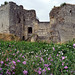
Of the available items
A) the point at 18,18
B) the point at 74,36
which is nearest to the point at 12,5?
Answer: the point at 18,18

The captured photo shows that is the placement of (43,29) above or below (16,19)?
below

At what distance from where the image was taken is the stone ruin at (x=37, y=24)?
53.2 feet

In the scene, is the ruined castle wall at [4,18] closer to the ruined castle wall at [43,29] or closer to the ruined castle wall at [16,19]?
the ruined castle wall at [16,19]

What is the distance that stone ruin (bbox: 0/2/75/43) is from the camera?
16219mm

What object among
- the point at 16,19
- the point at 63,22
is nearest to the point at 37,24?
the point at 16,19

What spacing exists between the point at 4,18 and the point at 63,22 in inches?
383

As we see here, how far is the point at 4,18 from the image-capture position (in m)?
20.9

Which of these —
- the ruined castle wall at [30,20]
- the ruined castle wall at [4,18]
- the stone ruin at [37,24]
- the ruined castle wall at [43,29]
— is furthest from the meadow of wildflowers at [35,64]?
the ruined castle wall at [30,20]

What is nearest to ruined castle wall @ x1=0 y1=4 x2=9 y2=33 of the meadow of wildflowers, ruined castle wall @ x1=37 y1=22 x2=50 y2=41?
ruined castle wall @ x1=37 y1=22 x2=50 y2=41

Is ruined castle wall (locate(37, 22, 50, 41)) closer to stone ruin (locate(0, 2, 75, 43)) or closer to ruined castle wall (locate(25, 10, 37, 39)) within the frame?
stone ruin (locate(0, 2, 75, 43))

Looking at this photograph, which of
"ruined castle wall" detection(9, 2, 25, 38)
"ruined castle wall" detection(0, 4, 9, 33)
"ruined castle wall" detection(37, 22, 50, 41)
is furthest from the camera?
"ruined castle wall" detection(37, 22, 50, 41)

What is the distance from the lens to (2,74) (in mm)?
2188

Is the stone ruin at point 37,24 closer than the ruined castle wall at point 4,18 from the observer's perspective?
Yes

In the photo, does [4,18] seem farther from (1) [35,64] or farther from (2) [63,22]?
(1) [35,64]
